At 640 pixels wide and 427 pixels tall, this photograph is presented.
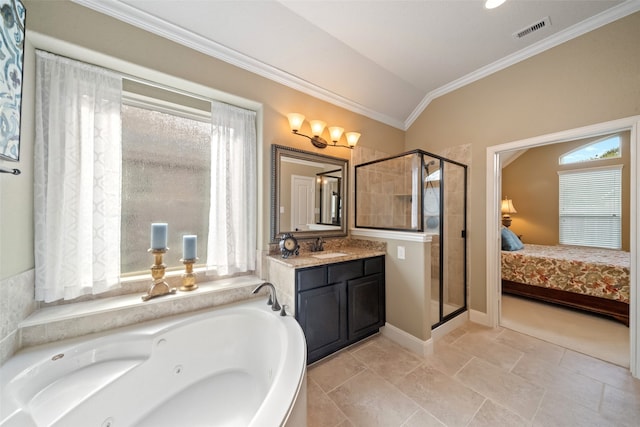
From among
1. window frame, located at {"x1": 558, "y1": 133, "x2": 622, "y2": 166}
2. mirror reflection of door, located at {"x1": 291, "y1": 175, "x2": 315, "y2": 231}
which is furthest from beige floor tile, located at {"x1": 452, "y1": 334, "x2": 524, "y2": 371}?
window frame, located at {"x1": 558, "y1": 133, "x2": 622, "y2": 166}

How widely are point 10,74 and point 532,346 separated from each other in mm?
4213

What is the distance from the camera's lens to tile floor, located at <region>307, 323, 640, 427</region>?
1.42 metres

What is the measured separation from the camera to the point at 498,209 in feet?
8.47

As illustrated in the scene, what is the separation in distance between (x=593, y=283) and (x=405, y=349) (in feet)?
8.39

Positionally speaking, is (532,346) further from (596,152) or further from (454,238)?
(596,152)

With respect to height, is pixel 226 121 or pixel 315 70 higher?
pixel 315 70

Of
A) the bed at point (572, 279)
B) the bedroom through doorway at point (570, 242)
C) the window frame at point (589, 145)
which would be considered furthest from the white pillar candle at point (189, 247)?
the window frame at point (589, 145)

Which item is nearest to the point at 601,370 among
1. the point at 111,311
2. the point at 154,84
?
the point at 111,311

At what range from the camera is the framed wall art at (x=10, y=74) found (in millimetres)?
983

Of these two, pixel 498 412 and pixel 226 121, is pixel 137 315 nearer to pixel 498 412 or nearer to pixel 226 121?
pixel 226 121

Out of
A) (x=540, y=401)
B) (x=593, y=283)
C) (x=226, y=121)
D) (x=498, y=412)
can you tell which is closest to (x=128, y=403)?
(x=226, y=121)

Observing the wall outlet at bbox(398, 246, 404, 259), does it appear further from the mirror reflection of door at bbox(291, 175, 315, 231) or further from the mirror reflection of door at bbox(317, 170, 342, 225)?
the mirror reflection of door at bbox(291, 175, 315, 231)

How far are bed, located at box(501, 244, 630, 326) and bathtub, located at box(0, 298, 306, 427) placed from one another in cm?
356

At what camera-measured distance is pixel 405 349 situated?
2.18 metres
